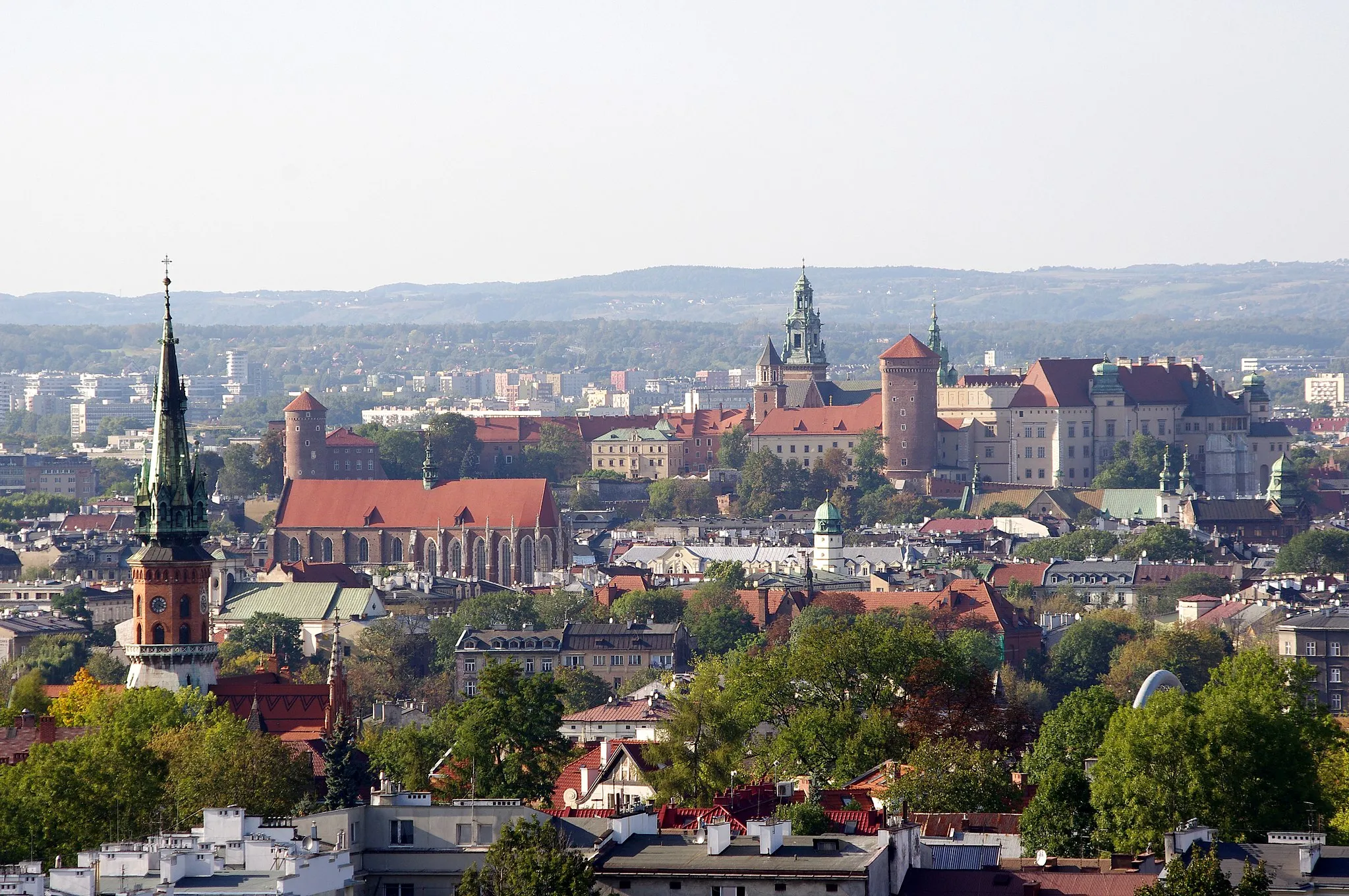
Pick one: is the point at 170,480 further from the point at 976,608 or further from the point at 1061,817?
the point at 976,608

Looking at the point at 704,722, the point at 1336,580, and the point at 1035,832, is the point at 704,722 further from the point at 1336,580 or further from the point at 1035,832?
the point at 1336,580

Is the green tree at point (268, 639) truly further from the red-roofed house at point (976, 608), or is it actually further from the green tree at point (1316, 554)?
the green tree at point (1316, 554)

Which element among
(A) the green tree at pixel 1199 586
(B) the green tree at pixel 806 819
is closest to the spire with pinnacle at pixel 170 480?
(B) the green tree at pixel 806 819

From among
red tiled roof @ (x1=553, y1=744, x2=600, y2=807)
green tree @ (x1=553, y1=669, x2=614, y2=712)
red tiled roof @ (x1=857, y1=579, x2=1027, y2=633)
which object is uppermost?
red tiled roof @ (x1=553, y1=744, x2=600, y2=807)

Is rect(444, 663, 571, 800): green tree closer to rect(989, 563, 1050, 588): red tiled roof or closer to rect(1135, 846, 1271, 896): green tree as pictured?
rect(1135, 846, 1271, 896): green tree

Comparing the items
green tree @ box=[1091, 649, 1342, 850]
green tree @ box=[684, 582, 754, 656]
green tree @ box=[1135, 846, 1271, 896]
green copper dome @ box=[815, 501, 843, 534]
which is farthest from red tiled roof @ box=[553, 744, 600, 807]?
green copper dome @ box=[815, 501, 843, 534]

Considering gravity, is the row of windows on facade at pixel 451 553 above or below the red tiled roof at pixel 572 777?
below
